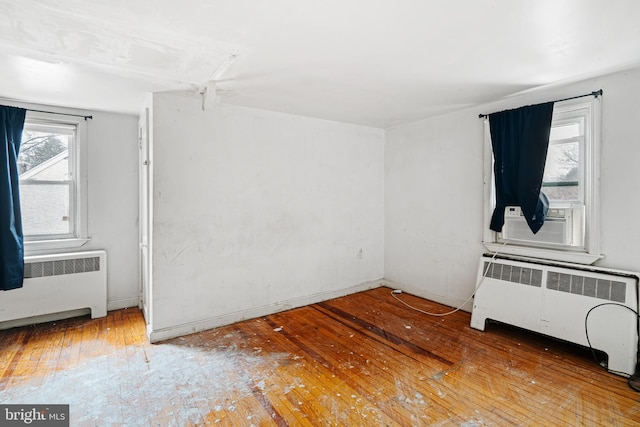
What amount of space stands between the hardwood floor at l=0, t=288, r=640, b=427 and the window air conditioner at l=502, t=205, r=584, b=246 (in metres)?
0.96

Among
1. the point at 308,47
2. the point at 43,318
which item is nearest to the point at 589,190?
the point at 308,47

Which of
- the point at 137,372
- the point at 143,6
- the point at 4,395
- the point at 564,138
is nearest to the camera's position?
the point at 143,6

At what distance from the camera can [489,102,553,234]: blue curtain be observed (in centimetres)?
307

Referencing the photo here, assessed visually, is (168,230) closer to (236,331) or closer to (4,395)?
(236,331)

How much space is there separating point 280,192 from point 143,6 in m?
2.36

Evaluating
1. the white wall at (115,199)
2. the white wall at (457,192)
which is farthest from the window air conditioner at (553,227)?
the white wall at (115,199)

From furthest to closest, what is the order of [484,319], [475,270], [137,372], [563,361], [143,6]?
[475,270] < [484,319] < [563,361] < [137,372] < [143,6]

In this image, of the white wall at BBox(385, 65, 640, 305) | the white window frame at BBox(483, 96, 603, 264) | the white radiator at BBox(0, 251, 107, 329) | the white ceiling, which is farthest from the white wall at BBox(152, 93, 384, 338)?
the white window frame at BBox(483, 96, 603, 264)

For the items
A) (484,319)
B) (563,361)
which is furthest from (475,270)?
(563,361)

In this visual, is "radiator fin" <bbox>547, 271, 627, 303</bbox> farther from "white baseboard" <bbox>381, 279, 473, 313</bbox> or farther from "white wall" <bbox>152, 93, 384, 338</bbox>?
"white wall" <bbox>152, 93, 384, 338</bbox>

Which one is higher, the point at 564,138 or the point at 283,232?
the point at 564,138

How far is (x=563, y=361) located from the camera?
2.66 meters

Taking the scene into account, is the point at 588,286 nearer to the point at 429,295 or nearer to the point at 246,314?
the point at 429,295

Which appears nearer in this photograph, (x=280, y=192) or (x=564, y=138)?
(x=564, y=138)
